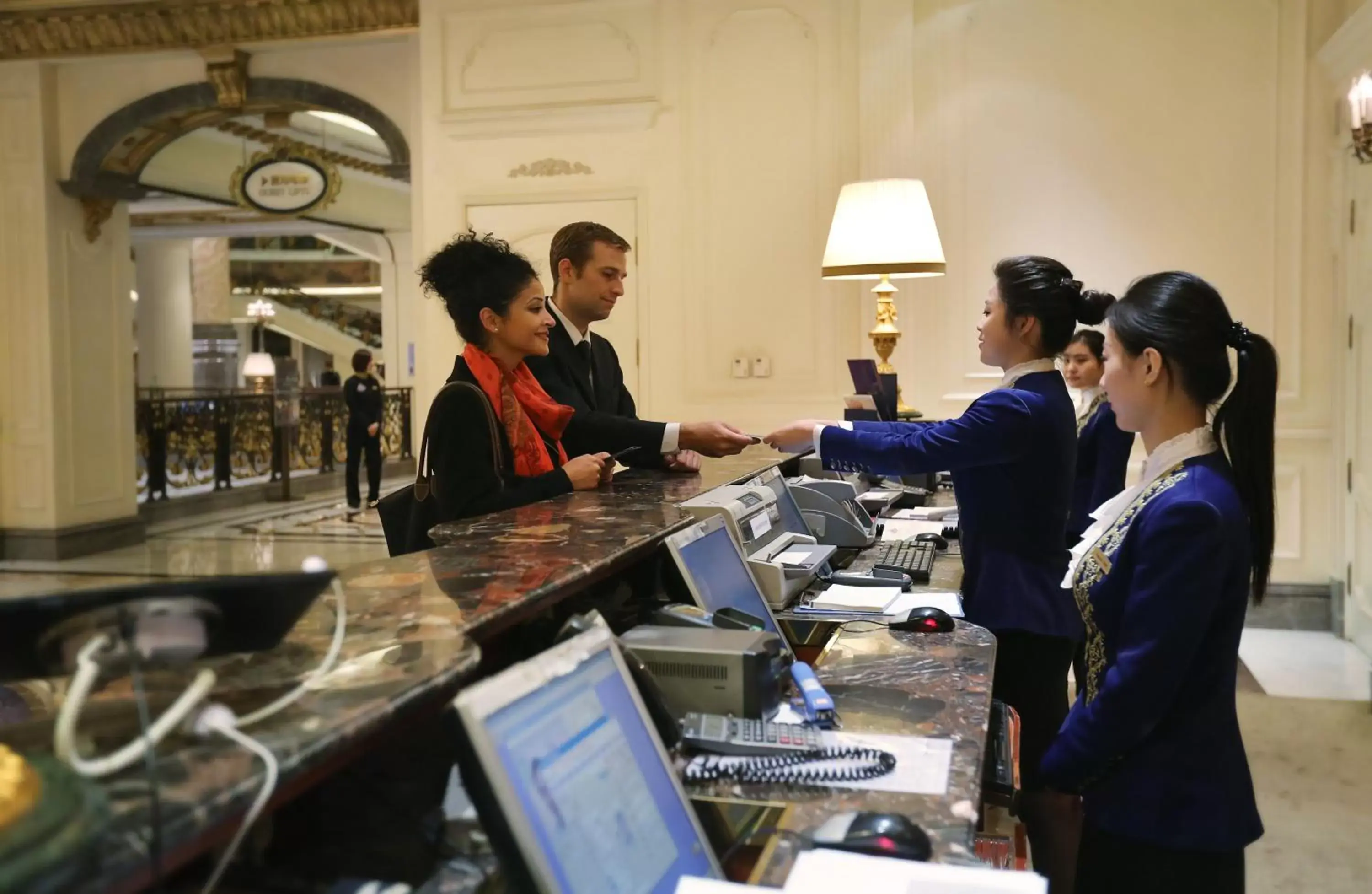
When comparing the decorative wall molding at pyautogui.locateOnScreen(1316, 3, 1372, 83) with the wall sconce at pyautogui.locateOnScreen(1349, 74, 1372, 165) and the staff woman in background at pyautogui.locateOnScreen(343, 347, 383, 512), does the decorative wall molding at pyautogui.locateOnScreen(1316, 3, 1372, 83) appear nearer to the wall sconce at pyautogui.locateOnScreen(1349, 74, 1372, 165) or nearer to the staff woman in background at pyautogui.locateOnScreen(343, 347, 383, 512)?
the wall sconce at pyautogui.locateOnScreen(1349, 74, 1372, 165)

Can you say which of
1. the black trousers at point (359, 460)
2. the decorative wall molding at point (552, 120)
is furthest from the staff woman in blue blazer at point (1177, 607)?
the black trousers at point (359, 460)

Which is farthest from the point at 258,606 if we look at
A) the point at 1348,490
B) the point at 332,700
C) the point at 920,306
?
the point at 1348,490

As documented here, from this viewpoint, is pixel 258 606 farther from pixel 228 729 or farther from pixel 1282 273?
pixel 1282 273

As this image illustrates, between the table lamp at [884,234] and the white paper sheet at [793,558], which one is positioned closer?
the white paper sheet at [793,558]

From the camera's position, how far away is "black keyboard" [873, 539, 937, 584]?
111 inches

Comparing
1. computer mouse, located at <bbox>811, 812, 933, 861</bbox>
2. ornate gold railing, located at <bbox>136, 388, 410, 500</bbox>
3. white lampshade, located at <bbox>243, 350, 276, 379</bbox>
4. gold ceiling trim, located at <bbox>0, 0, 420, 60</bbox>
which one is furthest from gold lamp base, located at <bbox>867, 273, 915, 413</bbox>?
white lampshade, located at <bbox>243, 350, 276, 379</bbox>

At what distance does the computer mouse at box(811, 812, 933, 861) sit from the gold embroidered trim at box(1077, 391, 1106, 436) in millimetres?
3400

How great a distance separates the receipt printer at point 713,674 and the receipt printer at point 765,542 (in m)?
0.69

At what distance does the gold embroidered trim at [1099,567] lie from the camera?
1.71 metres

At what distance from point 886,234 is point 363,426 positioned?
258 inches

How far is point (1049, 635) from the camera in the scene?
2.36 meters

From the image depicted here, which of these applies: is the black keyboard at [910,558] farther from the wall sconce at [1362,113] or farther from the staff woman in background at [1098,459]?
the wall sconce at [1362,113]

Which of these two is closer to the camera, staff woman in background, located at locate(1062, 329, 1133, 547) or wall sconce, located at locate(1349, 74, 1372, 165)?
staff woman in background, located at locate(1062, 329, 1133, 547)

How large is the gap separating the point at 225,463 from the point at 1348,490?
9.09 m
